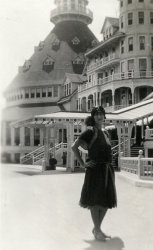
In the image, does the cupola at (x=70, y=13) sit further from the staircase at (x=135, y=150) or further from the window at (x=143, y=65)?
the staircase at (x=135, y=150)

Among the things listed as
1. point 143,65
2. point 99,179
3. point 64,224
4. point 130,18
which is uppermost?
point 130,18

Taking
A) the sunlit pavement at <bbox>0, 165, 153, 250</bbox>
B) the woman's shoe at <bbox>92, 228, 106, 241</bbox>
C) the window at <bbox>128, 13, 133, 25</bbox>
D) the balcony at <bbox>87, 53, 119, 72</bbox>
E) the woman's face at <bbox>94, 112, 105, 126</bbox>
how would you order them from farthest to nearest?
the balcony at <bbox>87, 53, 119, 72</bbox>, the window at <bbox>128, 13, 133, 25</bbox>, the woman's face at <bbox>94, 112, 105, 126</bbox>, the woman's shoe at <bbox>92, 228, 106, 241</bbox>, the sunlit pavement at <bbox>0, 165, 153, 250</bbox>

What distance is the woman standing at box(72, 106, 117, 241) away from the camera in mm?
5691

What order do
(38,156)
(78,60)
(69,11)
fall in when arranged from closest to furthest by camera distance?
1. (38,156)
2. (78,60)
3. (69,11)

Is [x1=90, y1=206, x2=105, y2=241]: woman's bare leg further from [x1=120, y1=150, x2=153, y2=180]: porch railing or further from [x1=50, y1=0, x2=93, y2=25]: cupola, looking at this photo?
[x1=50, y1=0, x2=93, y2=25]: cupola

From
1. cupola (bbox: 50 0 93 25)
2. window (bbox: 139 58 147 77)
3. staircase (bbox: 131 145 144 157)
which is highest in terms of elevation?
cupola (bbox: 50 0 93 25)

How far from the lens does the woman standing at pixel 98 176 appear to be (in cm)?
569

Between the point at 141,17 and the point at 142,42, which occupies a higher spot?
the point at 141,17

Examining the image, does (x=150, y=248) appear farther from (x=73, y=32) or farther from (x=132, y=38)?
(x=73, y=32)

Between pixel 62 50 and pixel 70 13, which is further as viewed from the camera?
pixel 62 50

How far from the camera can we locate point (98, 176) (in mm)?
5707

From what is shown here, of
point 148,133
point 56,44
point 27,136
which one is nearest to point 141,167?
point 148,133

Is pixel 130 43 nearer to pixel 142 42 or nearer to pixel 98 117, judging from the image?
pixel 142 42

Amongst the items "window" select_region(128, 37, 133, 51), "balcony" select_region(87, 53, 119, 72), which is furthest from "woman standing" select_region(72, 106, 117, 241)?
"balcony" select_region(87, 53, 119, 72)
